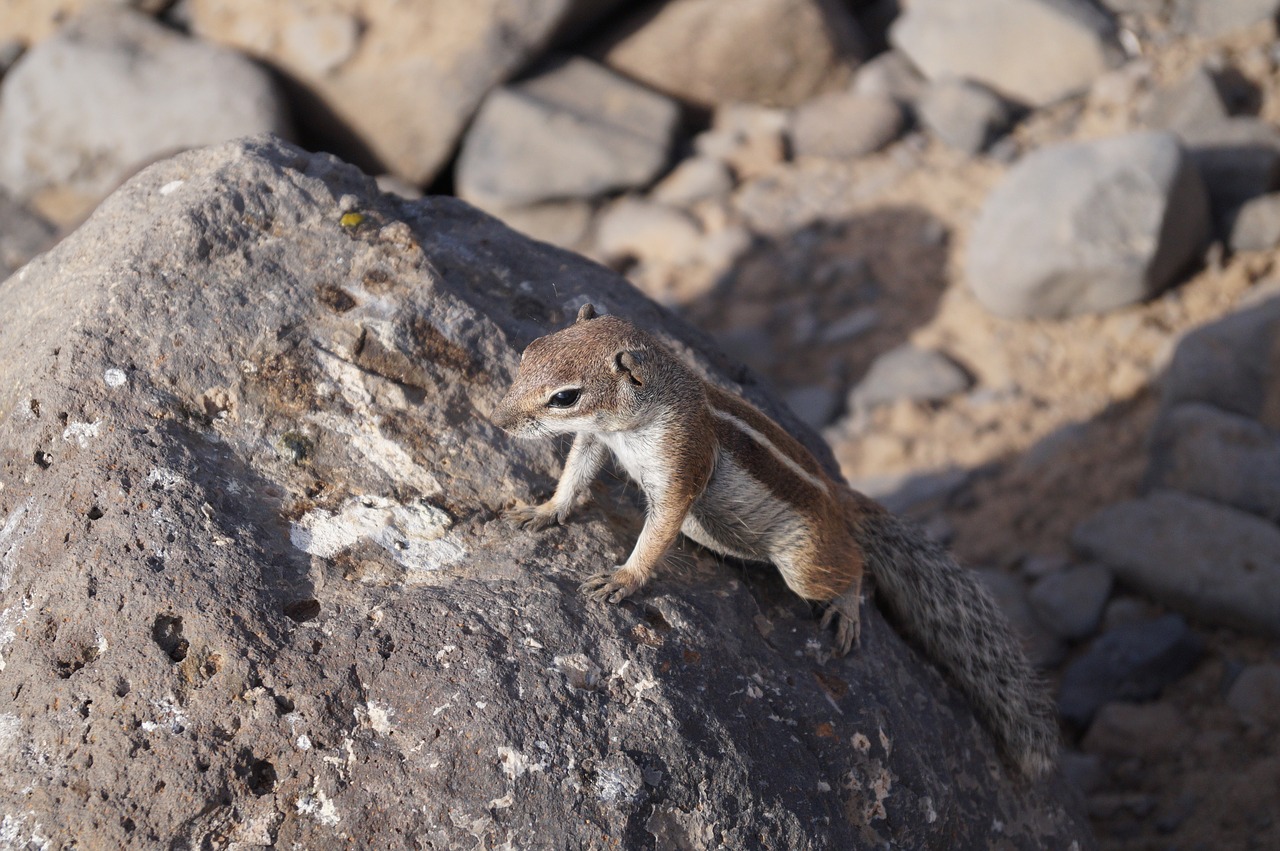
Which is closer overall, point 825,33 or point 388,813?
point 388,813

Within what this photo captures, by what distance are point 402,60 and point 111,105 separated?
2838 mm

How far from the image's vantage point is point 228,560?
9.17 feet

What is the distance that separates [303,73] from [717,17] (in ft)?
13.3

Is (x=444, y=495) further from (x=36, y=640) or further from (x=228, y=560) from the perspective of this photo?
(x=36, y=640)

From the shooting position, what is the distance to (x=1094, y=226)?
25.1ft

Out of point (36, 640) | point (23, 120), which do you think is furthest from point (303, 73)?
point (36, 640)

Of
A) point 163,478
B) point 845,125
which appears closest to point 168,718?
point 163,478

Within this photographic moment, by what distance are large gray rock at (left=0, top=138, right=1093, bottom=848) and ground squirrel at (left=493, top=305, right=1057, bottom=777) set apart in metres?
0.11

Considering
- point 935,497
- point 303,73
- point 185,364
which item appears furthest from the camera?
point 303,73

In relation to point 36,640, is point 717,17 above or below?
below

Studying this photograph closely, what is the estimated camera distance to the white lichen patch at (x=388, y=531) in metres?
3.02

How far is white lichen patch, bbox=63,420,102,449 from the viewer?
2.93 meters

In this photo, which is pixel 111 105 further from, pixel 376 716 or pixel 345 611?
pixel 376 716

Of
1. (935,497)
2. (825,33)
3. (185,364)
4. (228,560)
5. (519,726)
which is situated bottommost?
(935,497)
